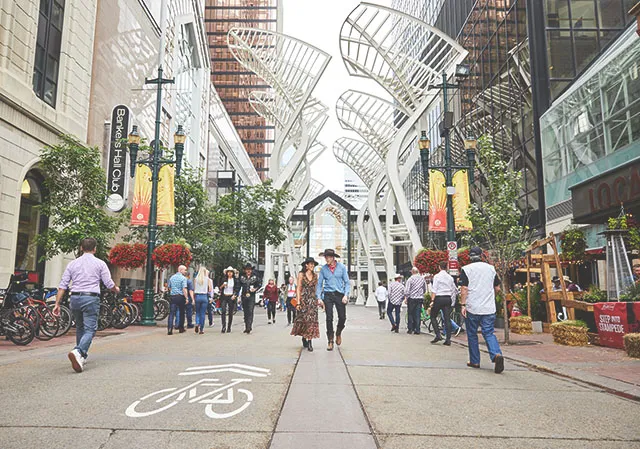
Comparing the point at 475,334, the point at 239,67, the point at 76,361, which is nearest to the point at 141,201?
the point at 76,361

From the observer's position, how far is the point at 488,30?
34500 mm

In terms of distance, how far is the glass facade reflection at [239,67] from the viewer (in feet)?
343

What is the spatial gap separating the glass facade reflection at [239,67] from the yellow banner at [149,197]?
8708 cm

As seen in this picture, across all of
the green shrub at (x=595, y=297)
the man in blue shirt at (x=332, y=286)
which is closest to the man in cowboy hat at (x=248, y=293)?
the man in blue shirt at (x=332, y=286)

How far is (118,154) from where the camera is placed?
24828 millimetres

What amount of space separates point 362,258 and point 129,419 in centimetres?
6204

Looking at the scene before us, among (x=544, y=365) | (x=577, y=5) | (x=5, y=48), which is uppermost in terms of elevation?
(x=577, y=5)

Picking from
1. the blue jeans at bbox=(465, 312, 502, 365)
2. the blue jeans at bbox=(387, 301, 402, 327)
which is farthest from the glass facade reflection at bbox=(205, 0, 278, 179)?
the blue jeans at bbox=(465, 312, 502, 365)

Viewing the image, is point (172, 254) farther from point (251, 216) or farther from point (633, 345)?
point (251, 216)

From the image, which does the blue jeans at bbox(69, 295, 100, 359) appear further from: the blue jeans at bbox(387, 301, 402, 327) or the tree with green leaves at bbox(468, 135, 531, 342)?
the blue jeans at bbox(387, 301, 402, 327)

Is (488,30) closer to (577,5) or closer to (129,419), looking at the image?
(577,5)

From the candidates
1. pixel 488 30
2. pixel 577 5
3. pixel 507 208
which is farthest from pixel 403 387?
pixel 488 30

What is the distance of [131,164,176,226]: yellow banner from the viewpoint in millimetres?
18703

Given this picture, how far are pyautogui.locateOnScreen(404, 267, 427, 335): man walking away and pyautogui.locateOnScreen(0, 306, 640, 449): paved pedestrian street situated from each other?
599 cm
